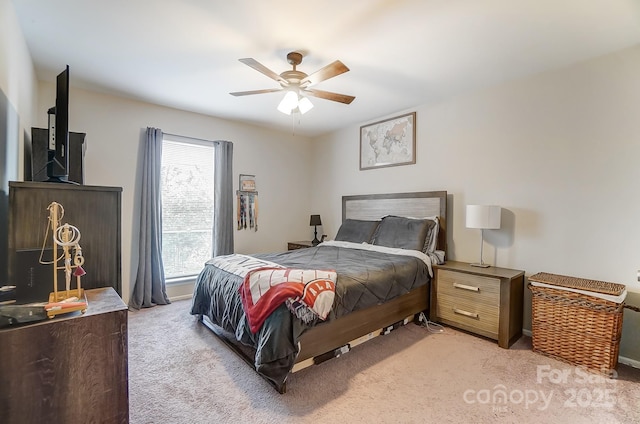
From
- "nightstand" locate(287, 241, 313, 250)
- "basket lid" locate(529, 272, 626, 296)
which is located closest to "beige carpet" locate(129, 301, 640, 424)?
"basket lid" locate(529, 272, 626, 296)

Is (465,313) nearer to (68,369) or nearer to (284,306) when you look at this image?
(284,306)

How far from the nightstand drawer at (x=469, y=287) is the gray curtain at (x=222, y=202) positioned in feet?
9.60

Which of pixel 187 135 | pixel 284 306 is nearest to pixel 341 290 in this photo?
pixel 284 306

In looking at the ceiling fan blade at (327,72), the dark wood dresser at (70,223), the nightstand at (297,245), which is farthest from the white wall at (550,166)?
the dark wood dresser at (70,223)

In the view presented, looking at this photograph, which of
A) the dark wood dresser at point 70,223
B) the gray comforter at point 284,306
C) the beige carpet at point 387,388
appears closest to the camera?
the dark wood dresser at point 70,223

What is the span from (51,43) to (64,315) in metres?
→ 2.50

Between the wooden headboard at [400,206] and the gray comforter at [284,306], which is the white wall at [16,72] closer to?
the gray comforter at [284,306]

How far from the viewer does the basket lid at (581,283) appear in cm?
221

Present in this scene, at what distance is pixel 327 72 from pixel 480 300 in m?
2.50

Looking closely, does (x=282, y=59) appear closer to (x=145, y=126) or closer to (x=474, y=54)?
(x=474, y=54)

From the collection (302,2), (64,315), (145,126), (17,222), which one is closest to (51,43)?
(145,126)

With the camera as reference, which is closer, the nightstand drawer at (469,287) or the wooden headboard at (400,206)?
the nightstand drawer at (469,287)

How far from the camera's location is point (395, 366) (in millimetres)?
2312

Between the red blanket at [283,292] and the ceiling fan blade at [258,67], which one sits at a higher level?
the ceiling fan blade at [258,67]
